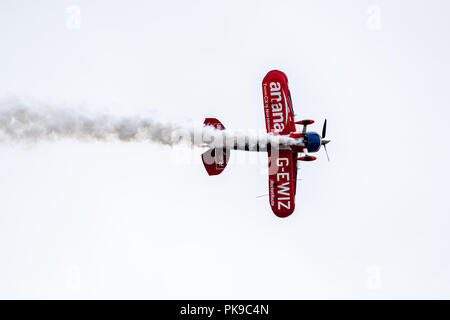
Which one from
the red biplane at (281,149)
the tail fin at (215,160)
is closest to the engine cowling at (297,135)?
the red biplane at (281,149)

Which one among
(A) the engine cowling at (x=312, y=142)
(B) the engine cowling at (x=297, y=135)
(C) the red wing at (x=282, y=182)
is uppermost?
(B) the engine cowling at (x=297, y=135)

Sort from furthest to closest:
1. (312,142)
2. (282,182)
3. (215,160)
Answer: (282,182) → (215,160) → (312,142)

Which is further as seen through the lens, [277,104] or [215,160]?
[277,104]

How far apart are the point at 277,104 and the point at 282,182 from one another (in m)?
3.25

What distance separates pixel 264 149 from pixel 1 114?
11201 mm

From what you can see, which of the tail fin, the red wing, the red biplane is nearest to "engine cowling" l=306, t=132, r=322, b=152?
the red biplane

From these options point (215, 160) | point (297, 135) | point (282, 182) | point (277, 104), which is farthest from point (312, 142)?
point (215, 160)

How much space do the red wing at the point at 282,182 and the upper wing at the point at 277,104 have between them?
40.7 inches

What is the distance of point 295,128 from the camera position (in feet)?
120

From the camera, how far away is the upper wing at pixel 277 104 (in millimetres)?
36469

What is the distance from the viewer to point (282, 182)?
3659cm

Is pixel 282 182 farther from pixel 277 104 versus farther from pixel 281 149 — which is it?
pixel 277 104

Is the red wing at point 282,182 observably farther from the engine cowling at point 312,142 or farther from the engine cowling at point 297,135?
the engine cowling at point 312,142
